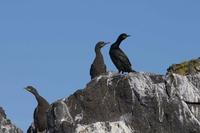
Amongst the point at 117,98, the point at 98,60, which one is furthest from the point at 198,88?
the point at 98,60

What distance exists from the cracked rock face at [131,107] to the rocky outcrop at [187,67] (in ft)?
11.8

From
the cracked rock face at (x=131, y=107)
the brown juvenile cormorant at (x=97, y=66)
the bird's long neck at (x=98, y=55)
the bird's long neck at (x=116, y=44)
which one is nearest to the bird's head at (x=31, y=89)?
the brown juvenile cormorant at (x=97, y=66)

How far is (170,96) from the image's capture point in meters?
13.9

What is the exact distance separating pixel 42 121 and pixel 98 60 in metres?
3.66

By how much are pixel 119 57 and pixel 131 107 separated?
3.61 metres

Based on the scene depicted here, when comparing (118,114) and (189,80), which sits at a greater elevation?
(189,80)

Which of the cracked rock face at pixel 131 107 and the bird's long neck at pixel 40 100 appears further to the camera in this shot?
the bird's long neck at pixel 40 100

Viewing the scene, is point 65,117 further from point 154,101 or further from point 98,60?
point 98,60

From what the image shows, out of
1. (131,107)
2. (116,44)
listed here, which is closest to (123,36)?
(116,44)

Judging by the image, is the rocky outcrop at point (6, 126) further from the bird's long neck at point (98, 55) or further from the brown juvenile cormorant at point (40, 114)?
the bird's long neck at point (98, 55)

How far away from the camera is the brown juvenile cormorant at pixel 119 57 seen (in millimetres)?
16922

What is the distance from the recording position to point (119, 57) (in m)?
17.0

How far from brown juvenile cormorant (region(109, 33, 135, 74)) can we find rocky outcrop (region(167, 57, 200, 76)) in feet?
8.45

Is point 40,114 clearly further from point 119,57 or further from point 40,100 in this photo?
point 119,57
